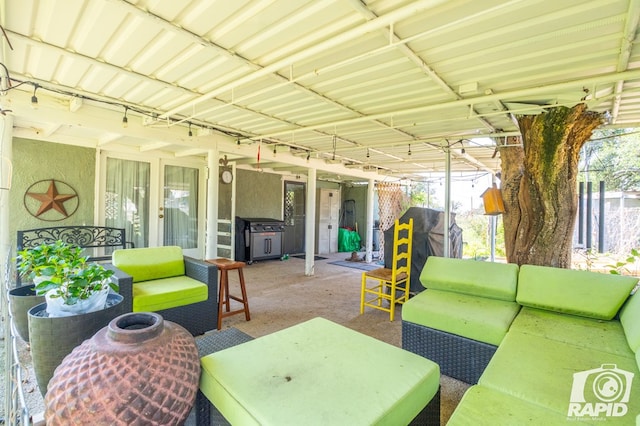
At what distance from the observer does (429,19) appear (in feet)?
6.12

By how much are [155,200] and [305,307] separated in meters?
3.59


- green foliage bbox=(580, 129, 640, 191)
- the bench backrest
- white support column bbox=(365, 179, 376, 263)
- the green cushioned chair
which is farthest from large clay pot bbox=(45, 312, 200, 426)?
green foliage bbox=(580, 129, 640, 191)

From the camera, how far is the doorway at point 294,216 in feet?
28.2

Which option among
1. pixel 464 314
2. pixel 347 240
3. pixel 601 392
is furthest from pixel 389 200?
pixel 601 392

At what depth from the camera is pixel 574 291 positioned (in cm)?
239

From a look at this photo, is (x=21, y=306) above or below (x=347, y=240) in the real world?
above

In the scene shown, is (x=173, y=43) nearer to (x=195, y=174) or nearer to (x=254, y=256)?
(x=195, y=174)

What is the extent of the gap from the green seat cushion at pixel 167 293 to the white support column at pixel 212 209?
1410 mm

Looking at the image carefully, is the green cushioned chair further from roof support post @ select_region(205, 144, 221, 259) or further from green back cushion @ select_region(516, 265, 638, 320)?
green back cushion @ select_region(516, 265, 638, 320)

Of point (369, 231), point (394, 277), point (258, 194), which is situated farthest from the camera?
point (369, 231)

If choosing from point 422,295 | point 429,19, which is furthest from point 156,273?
point 429,19

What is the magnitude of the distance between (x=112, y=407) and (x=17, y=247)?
4665mm

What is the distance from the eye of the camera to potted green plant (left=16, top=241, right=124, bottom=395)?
1605mm

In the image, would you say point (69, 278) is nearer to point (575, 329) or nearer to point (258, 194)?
point (575, 329)
